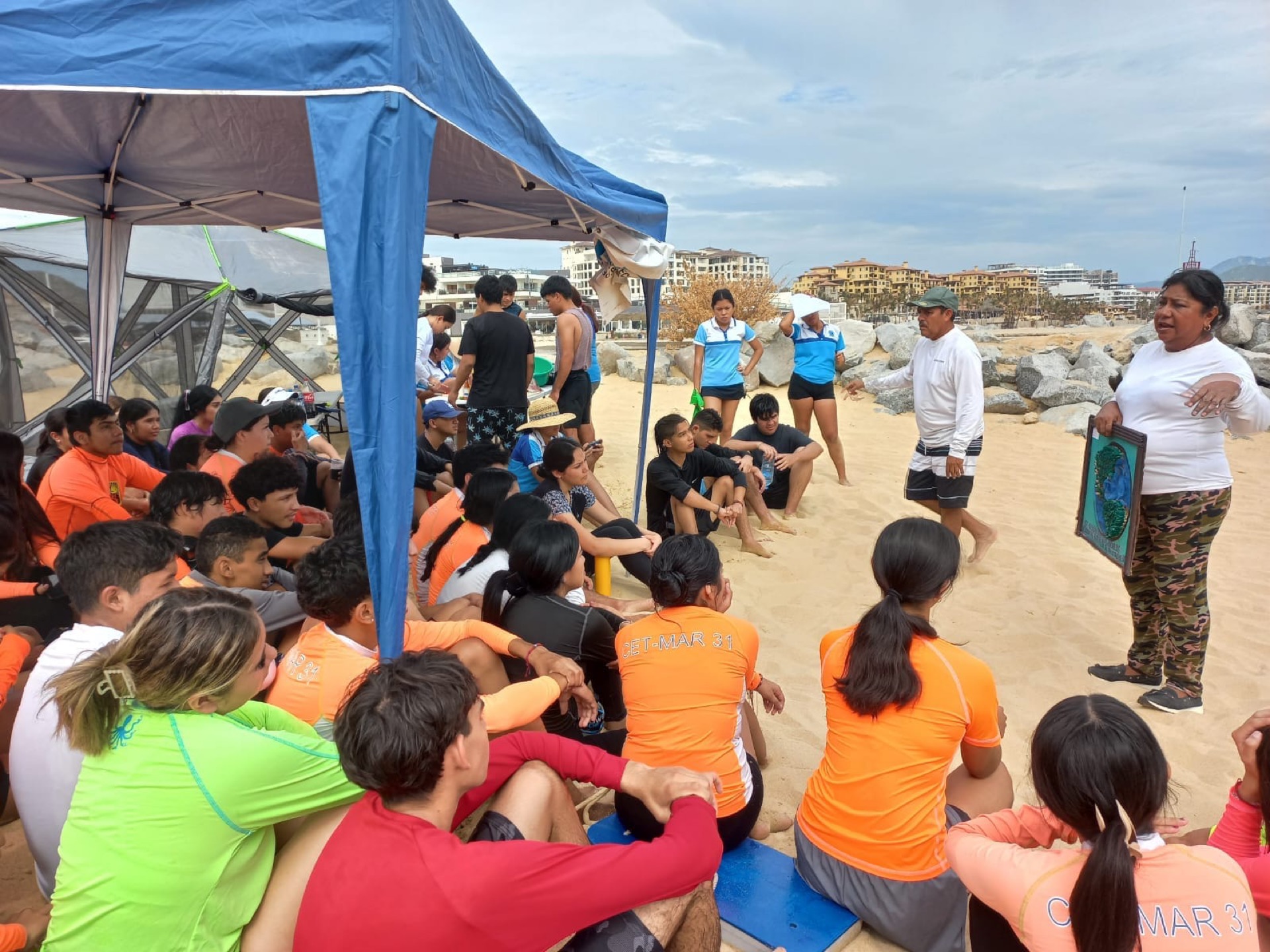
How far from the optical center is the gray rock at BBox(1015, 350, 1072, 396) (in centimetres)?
1105

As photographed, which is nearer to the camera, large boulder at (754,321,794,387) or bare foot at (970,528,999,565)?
bare foot at (970,528,999,565)

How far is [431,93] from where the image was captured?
258 centimetres

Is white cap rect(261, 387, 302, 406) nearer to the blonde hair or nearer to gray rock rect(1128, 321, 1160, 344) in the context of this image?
the blonde hair

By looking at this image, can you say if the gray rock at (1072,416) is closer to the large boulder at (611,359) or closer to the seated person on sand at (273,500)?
the large boulder at (611,359)

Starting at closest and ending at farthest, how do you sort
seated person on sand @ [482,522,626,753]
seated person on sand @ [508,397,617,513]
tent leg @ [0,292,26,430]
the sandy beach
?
seated person on sand @ [482,522,626,753]
the sandy beach
seated person on sand @ [508,397,617,513]
tent leg @ [0,292,26,430]

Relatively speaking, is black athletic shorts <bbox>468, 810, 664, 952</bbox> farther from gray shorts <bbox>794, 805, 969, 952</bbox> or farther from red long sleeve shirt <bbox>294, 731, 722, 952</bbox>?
gray shorts <bbox>794, 805, 969, 952</bbox>

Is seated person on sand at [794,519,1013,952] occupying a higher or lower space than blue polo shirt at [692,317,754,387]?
lower

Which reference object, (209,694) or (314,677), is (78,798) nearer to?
(209,694)

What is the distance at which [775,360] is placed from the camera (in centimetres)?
1262

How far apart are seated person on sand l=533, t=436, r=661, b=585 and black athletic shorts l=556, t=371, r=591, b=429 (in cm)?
172

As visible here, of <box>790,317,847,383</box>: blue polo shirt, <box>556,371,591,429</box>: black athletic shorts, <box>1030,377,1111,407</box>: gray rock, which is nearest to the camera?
<box>556,371,591,429</box>: black athletic shorts

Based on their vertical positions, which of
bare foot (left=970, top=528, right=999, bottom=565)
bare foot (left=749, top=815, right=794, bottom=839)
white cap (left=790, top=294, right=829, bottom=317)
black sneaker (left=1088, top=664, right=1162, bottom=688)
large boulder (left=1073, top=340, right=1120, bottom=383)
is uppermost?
white cap (left=790, top=294, right=829, bottom=317)

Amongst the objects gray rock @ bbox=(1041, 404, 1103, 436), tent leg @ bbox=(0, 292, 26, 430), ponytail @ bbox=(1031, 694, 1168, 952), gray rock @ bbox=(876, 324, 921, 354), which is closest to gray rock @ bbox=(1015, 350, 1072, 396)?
gray rock @ bbox=(1041, 404, 1103, 436)

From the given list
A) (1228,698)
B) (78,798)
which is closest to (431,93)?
(78,798)
